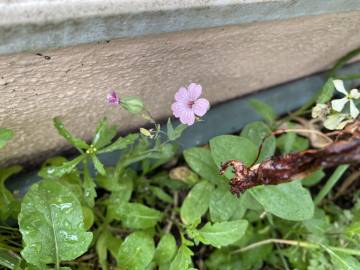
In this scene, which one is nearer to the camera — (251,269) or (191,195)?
(191,195)

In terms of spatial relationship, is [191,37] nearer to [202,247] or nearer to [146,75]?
[146,75]

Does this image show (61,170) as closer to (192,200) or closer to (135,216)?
(135,216)

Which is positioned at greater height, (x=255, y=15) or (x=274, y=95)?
(x=255, y=15)

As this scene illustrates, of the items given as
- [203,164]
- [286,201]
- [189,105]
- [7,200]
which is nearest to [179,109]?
[189,105]

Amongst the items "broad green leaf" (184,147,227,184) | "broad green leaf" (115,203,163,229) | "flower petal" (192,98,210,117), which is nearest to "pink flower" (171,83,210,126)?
"flower petal" (192,98,210,117)

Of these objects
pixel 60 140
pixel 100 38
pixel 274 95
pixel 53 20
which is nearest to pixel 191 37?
pixel 100 38

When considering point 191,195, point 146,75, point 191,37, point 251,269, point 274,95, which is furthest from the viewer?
point 274,95

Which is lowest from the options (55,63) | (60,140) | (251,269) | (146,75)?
(251,269)

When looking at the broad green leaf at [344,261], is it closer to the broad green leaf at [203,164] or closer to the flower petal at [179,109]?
the broad green leaf at [203,164]
